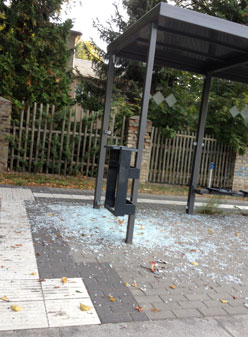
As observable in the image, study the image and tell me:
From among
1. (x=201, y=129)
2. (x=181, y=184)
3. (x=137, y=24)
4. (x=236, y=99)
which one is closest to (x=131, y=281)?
(x=137, y=24)

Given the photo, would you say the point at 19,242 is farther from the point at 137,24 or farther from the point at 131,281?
the point at 137,24

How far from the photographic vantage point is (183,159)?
451 inches

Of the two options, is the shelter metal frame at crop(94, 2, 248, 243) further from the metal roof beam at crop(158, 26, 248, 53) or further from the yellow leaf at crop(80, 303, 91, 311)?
the yellow leaf at crop(80, 303, 91, 311)

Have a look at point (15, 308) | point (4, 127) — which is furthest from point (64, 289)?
point (4, 127)

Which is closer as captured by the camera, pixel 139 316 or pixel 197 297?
pixel 139 316

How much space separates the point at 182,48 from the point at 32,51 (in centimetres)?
675

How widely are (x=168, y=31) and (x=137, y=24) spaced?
0.59 m

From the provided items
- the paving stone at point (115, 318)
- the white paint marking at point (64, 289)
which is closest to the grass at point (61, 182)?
the white paint marking at point (64, 289)

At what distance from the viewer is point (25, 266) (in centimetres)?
351

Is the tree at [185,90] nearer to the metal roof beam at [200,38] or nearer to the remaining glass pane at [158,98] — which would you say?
the remaining glass pane at [158,98]

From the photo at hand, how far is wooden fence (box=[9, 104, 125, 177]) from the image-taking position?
9.57 meters

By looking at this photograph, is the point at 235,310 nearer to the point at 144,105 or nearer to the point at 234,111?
the point at 144,105

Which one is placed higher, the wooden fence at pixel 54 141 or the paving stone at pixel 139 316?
the wooden fence at pixel 54 141

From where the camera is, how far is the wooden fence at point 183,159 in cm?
1120
